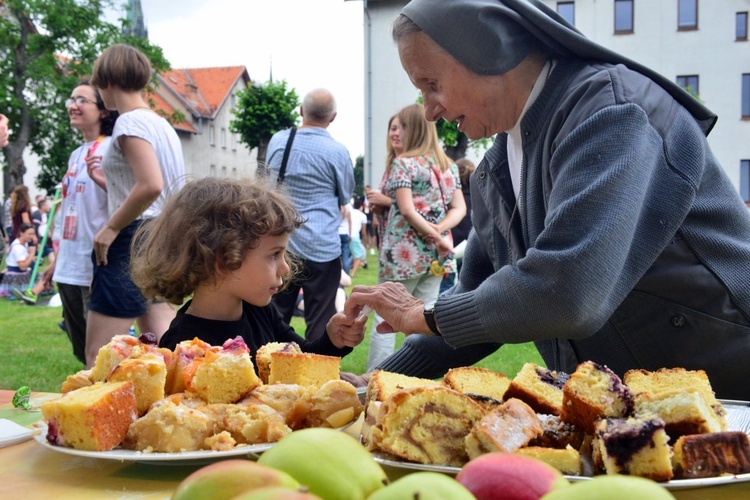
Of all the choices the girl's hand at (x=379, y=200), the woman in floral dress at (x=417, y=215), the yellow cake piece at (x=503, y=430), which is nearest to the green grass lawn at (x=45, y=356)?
the woman in floral dress at (x=417, y=215)

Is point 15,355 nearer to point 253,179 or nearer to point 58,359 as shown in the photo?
point 58,359

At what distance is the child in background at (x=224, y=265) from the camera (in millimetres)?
2422

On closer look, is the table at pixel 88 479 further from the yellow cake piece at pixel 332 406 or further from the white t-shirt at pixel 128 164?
the white t-shirt at pixel 128 164

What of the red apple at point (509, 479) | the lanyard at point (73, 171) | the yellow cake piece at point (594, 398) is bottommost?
the yellow cake piece at point (594, 398)

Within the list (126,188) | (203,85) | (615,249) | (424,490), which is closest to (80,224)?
(126,188)

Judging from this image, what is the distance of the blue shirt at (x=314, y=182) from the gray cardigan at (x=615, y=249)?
2.82 meters

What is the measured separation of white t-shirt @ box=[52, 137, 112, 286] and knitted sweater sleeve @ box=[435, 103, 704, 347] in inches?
115

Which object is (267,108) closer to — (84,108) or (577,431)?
(84,108)

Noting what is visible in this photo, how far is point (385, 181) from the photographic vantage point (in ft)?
18.5

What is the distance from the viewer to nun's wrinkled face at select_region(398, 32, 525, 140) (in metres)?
2.00

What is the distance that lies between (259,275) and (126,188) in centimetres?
177

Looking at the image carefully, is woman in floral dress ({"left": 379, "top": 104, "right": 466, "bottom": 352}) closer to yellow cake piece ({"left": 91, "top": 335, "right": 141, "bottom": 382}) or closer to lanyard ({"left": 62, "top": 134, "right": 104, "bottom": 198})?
lanyard ({"left": 62, "top": 134, "right": 104, "bottom": 198})

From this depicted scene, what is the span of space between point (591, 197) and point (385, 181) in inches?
159

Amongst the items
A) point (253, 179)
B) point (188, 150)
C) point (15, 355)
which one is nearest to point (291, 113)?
point (188, 150)
